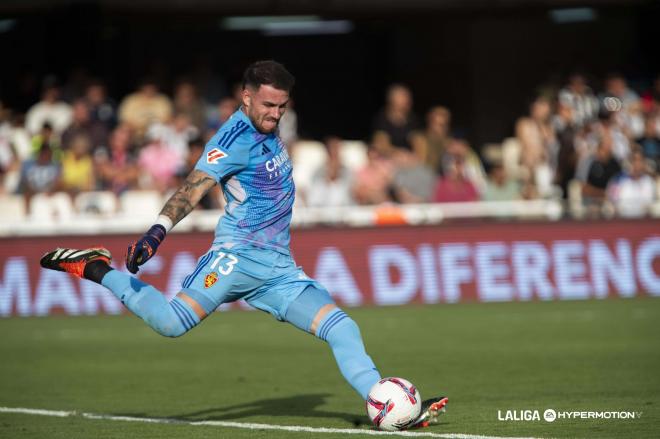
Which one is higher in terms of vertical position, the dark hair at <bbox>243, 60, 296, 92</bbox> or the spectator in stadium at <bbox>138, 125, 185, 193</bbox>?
the dark hair at <bbox>243, 60, 296, 92</bbox>

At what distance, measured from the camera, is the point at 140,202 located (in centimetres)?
2028

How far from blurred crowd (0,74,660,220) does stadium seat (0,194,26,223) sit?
0.85 feet

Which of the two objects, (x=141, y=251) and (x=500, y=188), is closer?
(x=141, y=251)

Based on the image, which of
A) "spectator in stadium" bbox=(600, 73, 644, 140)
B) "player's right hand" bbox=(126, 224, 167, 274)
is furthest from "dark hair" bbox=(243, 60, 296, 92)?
"spectator in stadium" bbox=(600, 73, 644, 140)

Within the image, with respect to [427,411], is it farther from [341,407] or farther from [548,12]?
[548,12]

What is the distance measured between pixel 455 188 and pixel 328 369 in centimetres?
902

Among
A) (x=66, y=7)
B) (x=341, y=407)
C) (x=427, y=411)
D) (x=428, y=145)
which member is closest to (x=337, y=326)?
(x=427, y=411)

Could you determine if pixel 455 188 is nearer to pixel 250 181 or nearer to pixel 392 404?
pixel 250 181

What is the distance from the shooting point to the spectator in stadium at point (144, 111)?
22.6m

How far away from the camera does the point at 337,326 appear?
8133 millimetres

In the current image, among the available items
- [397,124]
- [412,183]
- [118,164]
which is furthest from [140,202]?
[397,124]

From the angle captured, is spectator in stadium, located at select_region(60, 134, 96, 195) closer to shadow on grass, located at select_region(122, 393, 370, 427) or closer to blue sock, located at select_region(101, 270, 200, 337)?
shadow on grass, located at select_region(122, 393, 370, 427)

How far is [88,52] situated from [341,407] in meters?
17.5

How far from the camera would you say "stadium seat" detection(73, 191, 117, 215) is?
20031 millimetres
